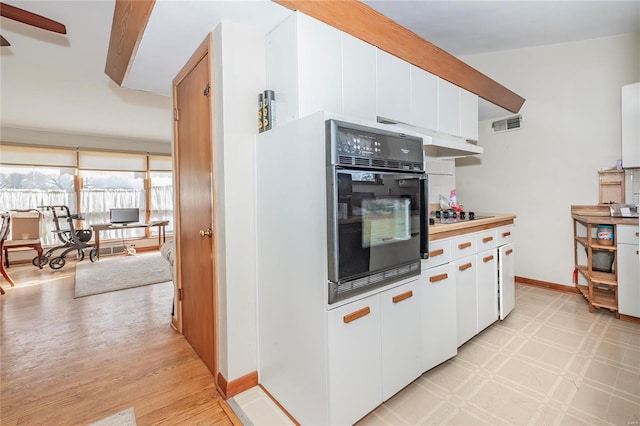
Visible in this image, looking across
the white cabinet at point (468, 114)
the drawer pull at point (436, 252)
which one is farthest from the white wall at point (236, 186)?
the white cabinet at point (468, 114)

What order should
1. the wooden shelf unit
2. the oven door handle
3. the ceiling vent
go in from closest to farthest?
1. the oven door handle
2. the wooden shelf unit
3. the ceiling vent

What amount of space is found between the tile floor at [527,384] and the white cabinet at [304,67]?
1674 millimetres

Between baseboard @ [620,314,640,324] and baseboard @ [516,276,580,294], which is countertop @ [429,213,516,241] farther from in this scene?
baseboard @ [516,276,580,294]

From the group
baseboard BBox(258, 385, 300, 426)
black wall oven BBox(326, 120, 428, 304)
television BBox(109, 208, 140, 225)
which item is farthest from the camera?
television BBox(109, 208, 140, 225)

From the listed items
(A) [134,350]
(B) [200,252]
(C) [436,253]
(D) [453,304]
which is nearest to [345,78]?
(C) [436,253]

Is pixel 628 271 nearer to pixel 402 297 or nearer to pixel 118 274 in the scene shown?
pixel 402 297

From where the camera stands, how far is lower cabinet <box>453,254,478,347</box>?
2.09 m

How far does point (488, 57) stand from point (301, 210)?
3.91 m

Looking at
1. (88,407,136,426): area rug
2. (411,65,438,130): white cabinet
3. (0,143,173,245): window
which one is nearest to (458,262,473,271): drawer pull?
(411,65,438,130): white cabinet

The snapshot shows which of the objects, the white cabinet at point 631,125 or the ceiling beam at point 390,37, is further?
the white cabinet at point 631,125

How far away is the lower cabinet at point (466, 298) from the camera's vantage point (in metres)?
2.09

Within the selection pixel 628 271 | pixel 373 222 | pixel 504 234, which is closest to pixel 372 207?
pixel 373 222

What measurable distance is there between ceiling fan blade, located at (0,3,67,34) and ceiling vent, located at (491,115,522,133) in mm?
4766

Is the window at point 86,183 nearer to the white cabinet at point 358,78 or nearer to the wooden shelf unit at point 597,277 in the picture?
the white cabinet at point 358,78
